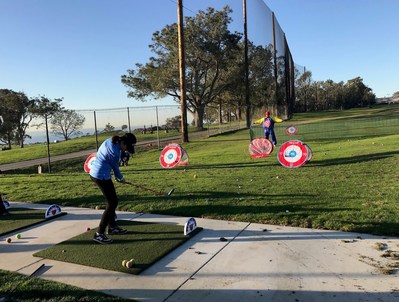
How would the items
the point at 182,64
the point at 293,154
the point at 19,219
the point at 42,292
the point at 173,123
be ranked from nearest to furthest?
the point at 42,292 → the point at 19,219 → the point at 293,154 → the point at 182,64 → the point at 173,123

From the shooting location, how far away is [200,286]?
12.7ft

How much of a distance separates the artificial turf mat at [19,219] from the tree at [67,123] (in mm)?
12824

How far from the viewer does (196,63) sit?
123 ft

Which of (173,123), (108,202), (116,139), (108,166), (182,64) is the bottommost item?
(108,202)

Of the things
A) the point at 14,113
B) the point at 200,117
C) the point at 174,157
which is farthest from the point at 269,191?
the point at 14,113

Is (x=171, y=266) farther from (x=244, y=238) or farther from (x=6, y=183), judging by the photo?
(x=6, y=183)

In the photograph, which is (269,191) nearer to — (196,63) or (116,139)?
(116,139)

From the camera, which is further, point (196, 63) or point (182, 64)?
point (196, 63)

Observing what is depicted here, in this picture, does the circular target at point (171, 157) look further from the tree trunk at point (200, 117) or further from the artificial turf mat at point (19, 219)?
the tree trunk at point (200, 117)

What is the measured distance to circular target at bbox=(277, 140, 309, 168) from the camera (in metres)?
10.2

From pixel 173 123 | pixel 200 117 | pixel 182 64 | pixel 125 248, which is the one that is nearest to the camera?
pixel 125 248

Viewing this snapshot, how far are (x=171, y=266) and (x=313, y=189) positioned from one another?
4144 mm

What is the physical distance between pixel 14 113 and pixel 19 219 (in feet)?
143

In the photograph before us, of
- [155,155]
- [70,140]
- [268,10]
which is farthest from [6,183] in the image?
A: [268,10]
